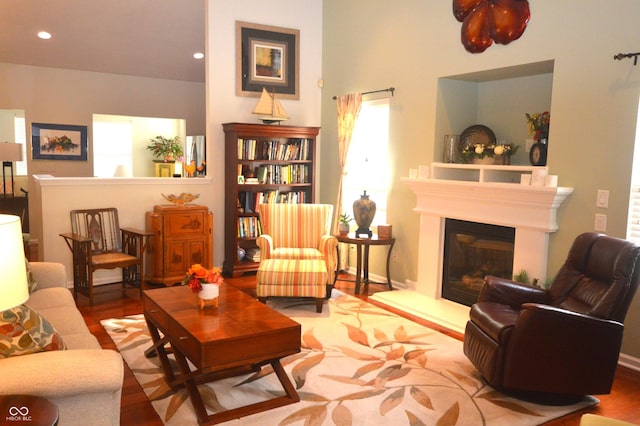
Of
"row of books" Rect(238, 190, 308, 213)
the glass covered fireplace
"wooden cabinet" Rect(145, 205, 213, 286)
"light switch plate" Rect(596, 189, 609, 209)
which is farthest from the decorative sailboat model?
"light switch plate" Rect(596, 189, 609, 209)

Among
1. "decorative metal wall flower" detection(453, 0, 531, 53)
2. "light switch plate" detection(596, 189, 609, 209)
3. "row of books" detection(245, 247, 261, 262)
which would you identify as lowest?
"row of books" detection(245, 247, 261, 262)

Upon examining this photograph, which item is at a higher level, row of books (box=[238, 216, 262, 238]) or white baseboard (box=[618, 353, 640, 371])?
row of books (box=[238, 216, 262, 238])

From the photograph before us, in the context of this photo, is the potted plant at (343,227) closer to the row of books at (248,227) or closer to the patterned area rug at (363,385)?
the row of books at (248,227)

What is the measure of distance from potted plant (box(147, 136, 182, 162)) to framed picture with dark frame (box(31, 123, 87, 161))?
4.73 feet

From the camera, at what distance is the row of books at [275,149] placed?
6.23 metres

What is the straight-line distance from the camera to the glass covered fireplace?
4684mm

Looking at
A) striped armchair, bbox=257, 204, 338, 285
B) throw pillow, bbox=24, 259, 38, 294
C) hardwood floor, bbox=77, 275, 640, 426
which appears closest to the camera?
hardwood floor, bbox=77, 275, 640, 426

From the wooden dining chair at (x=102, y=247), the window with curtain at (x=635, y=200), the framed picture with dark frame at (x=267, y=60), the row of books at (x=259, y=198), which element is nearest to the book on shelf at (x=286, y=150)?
the row of books at (x=259, y=198)

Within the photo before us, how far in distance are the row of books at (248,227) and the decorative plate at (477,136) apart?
2.57 meters

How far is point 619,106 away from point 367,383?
8.55 ft

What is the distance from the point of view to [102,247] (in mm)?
5406

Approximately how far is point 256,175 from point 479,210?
282 centimetres

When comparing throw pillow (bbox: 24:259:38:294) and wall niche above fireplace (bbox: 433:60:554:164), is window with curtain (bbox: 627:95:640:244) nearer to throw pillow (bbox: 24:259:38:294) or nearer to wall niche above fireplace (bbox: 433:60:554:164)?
wall niche above fireplace (bbox: 433:60:554:164)

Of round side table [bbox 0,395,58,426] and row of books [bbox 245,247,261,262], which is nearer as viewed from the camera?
round side table [bbox 0,395,58,426]
